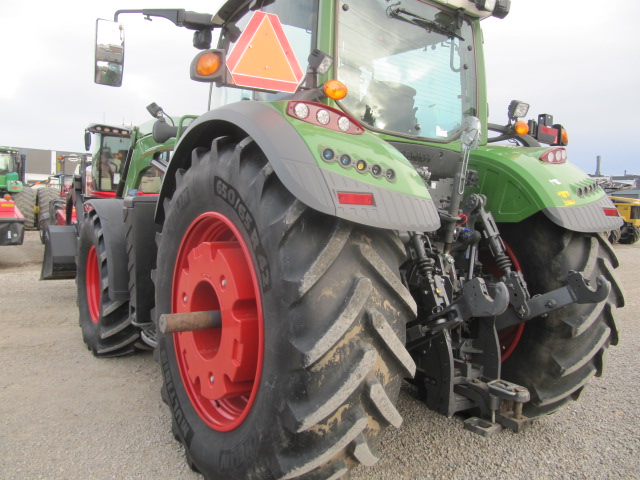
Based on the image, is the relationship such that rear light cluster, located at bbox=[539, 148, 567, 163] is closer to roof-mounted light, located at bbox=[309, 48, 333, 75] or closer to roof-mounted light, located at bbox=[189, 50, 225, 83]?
roof-mounted light, located at bbox=[309, 48, 333, 75]

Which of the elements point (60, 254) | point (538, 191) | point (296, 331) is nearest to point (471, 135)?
point (538, 191)

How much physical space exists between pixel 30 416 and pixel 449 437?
221cm

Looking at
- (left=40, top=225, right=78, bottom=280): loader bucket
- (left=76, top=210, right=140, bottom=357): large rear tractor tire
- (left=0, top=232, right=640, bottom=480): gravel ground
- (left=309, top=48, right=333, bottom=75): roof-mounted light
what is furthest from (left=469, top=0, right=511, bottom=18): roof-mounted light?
(left=40, top=225, right=78, bottom=280): loader bucket

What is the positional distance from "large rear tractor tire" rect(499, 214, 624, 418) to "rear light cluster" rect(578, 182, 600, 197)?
7.6 inches

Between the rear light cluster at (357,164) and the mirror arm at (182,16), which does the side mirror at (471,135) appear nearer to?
the rear light cluster at (357,164)

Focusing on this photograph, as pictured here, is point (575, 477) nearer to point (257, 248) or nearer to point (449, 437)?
point (449, 437)

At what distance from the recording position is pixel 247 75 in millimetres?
2082

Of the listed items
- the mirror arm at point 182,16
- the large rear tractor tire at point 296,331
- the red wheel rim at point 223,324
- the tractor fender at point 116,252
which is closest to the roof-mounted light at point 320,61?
the large rear tractor tire at point 296,331

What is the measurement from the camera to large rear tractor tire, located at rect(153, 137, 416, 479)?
1.46 meters

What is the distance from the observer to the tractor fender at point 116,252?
331 centimetres

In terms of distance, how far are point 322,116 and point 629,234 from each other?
16226mm

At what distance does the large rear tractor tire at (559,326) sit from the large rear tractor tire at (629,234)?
47.2ft

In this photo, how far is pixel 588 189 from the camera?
7.90 feet

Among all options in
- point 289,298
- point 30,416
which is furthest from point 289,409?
point 30,416
